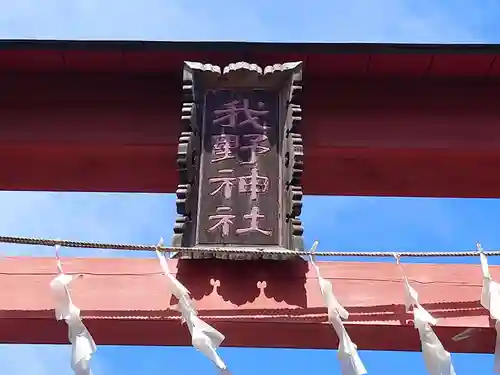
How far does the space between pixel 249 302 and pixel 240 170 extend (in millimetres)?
681

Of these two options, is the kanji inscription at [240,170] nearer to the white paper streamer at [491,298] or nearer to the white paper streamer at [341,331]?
the white paper streamer at [341,331]

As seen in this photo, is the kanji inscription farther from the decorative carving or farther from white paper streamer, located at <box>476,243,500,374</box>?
white paper streamer, located at <box>476,243,500,374</box>

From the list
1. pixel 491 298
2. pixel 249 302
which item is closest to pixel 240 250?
pixel 249 302

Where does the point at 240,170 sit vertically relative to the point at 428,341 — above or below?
above

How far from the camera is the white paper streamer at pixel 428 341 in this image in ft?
9.63

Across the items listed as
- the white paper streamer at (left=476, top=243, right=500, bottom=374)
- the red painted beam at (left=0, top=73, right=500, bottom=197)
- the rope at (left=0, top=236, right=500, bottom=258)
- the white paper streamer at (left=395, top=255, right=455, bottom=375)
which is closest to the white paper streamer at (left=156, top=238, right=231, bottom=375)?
the rope at (left=0, top=236, right=500, bottom=258)

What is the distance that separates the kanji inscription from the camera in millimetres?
3389

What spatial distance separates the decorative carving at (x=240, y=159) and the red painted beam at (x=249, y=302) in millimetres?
168

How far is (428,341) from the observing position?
3002 mm

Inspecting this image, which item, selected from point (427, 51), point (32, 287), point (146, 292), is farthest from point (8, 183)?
point (427, 51)

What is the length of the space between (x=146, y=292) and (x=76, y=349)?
0.50 meters

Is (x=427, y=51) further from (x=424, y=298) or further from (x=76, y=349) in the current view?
(x=76, y=349)

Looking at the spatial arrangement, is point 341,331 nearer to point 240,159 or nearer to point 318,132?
point 240,159

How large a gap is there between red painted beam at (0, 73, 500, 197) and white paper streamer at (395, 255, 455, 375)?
4.02 ft
